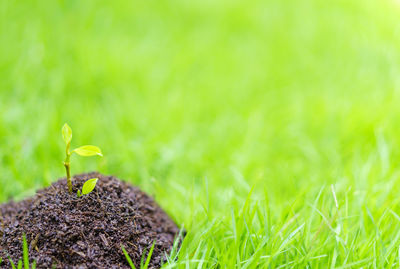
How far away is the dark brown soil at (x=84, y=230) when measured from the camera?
1.65m

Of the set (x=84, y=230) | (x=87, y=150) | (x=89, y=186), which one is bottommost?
(x=84, y=230)

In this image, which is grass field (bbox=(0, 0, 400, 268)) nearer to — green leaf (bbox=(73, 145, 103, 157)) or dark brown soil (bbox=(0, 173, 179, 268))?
dark brown soil (bbox=(0, 173, 179, 268))

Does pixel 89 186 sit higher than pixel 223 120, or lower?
higher

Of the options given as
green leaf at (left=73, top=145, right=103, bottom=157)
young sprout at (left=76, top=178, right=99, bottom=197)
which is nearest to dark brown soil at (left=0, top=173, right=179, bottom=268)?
young sprout at (left=76, top=178, right=99, bottom=197)

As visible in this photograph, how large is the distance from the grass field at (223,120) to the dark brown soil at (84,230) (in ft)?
0.73

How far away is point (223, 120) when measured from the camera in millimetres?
4434

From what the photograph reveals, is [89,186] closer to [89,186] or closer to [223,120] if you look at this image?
[89,186]

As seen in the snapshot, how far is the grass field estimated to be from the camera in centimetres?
202

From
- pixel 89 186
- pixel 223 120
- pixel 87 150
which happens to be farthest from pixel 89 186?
pixel 223 120

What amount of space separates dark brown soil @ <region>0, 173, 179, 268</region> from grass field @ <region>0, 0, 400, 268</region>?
0.22 meters

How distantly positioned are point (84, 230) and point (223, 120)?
288 cm

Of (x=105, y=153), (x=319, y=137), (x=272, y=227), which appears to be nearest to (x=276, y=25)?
(x=319, y=137)

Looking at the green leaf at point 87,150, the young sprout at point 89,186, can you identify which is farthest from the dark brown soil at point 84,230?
the green leaf at point 87,150

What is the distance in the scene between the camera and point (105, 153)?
3465mm
